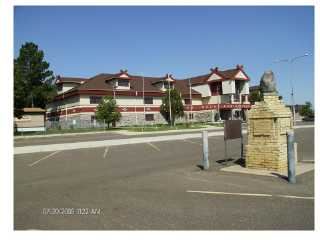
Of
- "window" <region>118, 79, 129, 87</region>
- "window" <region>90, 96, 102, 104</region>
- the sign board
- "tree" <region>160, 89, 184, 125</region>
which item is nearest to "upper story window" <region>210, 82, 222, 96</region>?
"tree" <region>160, 89, 184, 125</region>

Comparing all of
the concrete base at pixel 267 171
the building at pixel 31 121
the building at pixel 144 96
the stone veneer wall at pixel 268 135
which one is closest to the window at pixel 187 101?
the building at pixel 144 96

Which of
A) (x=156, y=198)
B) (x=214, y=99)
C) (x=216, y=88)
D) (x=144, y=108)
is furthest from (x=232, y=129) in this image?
(x=216, y=88)

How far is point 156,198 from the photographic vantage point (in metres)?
7.48

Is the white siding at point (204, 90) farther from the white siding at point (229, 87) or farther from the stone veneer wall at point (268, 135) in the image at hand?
the stone veneer wall at point (268, 135)

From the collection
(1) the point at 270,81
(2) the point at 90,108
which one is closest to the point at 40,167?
(1) the point at 270,81

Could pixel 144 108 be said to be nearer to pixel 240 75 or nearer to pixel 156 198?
pixel 240 75

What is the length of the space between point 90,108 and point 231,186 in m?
40.6

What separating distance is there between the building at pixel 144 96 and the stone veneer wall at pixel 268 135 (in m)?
38.2

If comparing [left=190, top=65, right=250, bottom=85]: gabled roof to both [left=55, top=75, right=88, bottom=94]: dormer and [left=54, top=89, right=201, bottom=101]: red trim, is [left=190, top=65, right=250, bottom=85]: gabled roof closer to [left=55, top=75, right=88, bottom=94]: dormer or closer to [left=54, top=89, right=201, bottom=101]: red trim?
[left=54, top=89, right=201, bottom=101]: red trim

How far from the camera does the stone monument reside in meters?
10.3

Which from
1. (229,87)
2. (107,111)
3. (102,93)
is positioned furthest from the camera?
(229,87)

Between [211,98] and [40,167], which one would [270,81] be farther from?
[211,98]

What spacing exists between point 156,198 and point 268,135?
4742 millimetres

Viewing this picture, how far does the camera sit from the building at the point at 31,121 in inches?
1832
